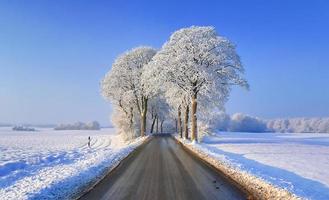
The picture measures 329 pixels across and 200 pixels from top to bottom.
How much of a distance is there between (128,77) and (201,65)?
2302 centimetres

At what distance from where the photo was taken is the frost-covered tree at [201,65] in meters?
43.4

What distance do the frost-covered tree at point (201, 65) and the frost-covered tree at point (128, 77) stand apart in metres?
17.3

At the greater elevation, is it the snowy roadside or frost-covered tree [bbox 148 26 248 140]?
frost-covered tree [bbox 148 26 248 140]

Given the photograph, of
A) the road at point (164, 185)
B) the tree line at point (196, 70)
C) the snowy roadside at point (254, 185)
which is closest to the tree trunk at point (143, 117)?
the tree line at point (196, 70)

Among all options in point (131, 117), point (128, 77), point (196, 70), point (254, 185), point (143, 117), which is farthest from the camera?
point (131, 117)

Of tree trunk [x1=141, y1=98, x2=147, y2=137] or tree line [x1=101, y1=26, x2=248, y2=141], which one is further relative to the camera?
tree trunk [x1=141, y1=98, x2=147, y2=137]

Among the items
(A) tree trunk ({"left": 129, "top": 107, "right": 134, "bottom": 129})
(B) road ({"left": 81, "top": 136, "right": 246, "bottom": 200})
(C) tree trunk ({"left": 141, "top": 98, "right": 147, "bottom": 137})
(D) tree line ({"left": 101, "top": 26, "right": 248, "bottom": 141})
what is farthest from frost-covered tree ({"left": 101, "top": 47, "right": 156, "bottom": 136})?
(B) road ({"left": 81, "top": 136, "right": 246, "bottom": 200})

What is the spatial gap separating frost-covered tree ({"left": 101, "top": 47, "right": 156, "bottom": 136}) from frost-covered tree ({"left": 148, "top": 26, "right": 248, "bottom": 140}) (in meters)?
17.3

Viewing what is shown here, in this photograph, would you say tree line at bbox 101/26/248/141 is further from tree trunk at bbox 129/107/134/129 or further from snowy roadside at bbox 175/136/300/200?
snowy roadside at bbox 175/136/300/200

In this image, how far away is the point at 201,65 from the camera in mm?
43875

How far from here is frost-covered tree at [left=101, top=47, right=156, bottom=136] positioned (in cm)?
6400

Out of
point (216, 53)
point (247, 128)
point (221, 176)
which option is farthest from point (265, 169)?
point (247, 128)

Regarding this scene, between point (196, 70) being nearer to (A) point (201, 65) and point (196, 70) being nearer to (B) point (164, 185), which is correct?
(A) point (201, 65)

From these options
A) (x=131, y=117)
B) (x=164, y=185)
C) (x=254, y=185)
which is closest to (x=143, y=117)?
(x=131, y=117)
